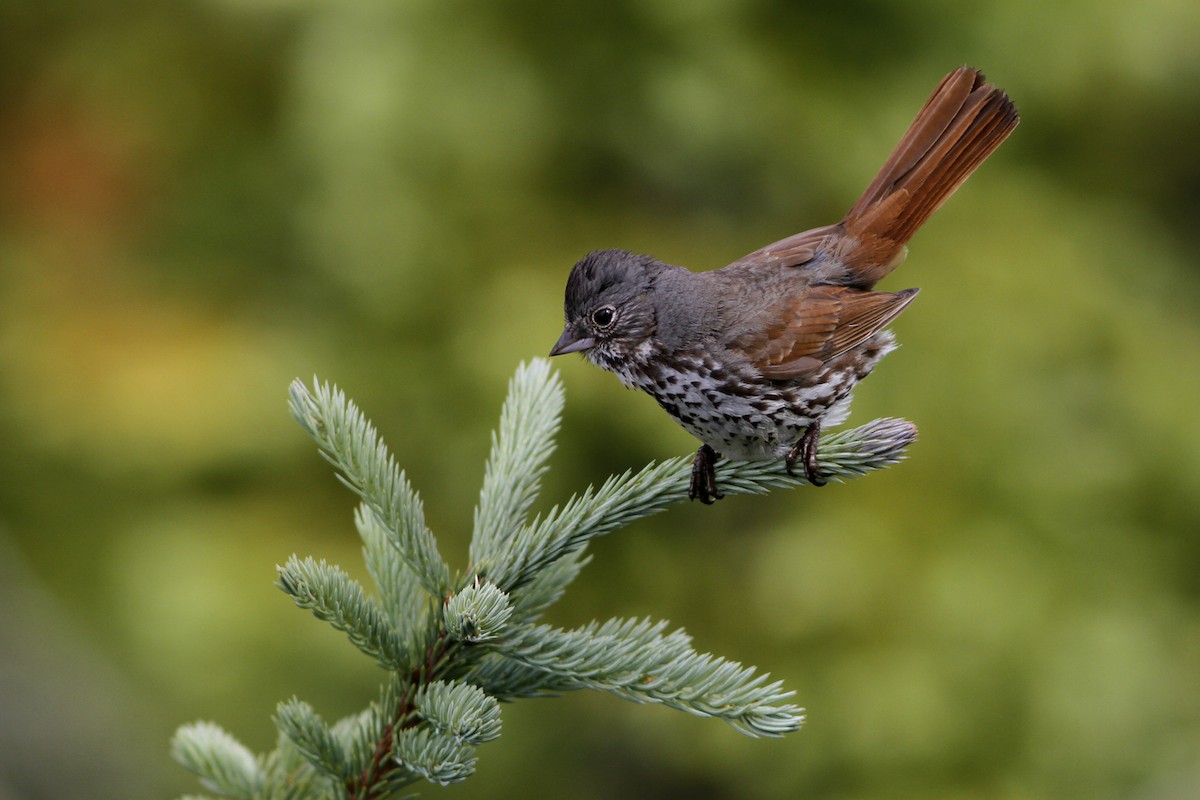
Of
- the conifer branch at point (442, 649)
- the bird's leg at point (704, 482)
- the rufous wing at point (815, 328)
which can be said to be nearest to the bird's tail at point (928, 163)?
the rufous wing at point (815, 328)

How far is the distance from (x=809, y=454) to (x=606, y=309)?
0.64 meters

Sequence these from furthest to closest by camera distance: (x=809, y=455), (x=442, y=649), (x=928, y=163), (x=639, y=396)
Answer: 1. (x=639, y=396)
2. (x=928, y=163)
3. (x=809, y=455)
4. (x=442, y=649)

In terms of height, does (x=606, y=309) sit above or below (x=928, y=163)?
below

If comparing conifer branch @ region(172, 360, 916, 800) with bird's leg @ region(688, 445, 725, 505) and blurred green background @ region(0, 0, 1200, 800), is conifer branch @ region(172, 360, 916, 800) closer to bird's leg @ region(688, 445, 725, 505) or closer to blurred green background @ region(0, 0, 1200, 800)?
bird's leg @ region(688, 445, 725, 505)

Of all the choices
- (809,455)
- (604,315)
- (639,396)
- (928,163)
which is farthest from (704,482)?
(639,396)

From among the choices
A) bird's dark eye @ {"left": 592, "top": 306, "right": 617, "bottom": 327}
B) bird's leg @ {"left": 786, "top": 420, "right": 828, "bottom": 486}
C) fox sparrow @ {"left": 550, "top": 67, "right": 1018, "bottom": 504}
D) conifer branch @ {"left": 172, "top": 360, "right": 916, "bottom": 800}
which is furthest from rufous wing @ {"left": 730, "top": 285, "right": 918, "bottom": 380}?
conifer branch @ {"left": 172, "top": 360, "right": 916, "bottom": 800}

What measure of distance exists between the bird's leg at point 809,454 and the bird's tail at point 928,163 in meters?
0.62

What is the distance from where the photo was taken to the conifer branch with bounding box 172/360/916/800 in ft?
4.89

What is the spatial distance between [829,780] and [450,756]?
2832 mm

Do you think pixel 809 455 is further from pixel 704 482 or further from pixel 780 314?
pixel 780 314

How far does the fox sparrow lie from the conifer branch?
711mm

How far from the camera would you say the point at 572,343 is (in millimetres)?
2793

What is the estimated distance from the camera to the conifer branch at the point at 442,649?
1.49 m

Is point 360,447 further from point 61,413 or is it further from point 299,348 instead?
point 61,413
